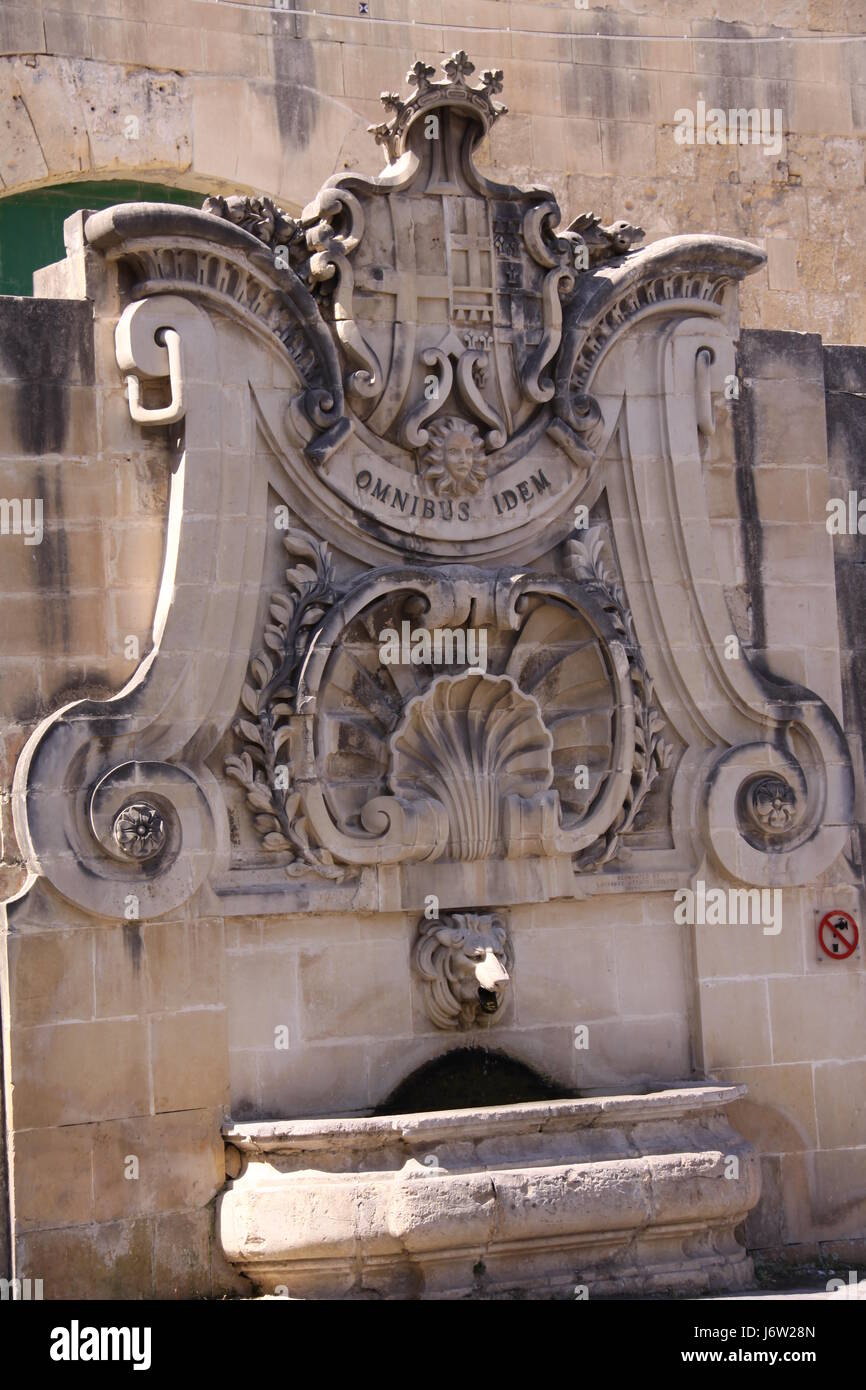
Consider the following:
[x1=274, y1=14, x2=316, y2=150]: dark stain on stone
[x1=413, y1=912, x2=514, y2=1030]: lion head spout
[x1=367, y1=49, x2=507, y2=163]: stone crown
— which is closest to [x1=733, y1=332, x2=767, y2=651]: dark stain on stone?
[x1=367, y1=49, x2=507, y2=163]: stone crown

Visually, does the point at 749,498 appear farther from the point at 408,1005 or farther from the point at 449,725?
the point at 408,1005

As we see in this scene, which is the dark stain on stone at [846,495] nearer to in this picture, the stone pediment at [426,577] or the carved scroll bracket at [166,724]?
the stone pediment at [426,577]

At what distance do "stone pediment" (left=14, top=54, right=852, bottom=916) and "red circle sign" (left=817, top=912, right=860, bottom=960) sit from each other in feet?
0.91

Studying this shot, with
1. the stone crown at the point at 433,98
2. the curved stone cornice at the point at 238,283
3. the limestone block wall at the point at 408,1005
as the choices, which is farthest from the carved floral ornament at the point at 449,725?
the stone crown at the point at 433,98

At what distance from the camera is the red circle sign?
11.1 metres

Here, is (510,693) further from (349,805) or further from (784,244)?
(784,244)

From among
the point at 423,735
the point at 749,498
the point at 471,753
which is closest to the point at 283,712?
the point at 423,735

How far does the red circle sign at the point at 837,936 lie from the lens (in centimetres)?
1108

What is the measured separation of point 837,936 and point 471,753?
2062 mm

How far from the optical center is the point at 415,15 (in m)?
15.3

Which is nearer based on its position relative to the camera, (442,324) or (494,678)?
(494,678)

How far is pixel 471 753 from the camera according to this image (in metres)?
10.4

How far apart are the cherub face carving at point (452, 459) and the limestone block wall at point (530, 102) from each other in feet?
16.5
